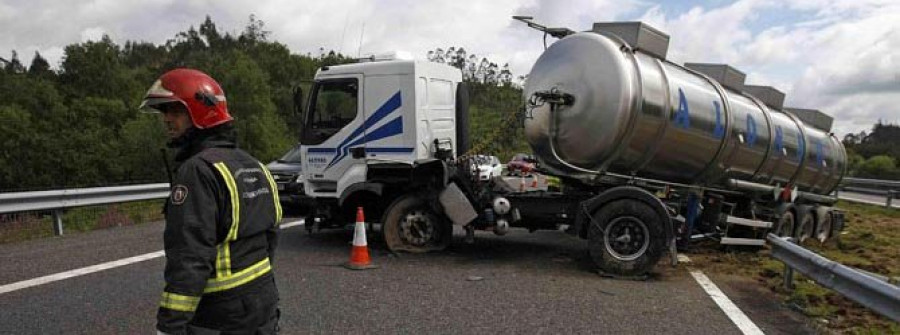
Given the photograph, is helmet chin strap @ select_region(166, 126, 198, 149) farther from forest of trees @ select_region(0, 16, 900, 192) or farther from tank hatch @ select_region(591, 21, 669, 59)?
forest of trees @ select_region(0, 16, 900, 192)

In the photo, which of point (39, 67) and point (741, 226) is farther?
point (39, 67)

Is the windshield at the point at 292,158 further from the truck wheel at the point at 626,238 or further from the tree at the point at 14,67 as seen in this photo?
the tree at the point at 14,67

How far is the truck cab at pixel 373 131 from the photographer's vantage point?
8156 millimetres

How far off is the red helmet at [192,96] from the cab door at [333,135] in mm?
5870

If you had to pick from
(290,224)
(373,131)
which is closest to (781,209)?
(373,131)

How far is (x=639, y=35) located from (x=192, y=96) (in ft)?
20.1

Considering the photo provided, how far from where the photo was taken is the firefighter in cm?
213

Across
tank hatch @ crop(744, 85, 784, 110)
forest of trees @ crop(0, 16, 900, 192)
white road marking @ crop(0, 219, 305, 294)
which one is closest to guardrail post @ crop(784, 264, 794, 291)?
tank hatch @ crop(744, 85, 784, 110)

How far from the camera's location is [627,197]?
23.7 ft

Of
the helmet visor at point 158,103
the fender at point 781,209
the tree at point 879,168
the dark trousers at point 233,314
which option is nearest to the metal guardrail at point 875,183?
the fender at point 781,209

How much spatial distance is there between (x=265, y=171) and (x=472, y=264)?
17.5 ft

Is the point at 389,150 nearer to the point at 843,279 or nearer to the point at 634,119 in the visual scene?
the point at 634,119

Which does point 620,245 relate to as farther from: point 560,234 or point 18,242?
point 18,242

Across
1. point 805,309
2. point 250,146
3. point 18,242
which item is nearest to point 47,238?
point 18,242
